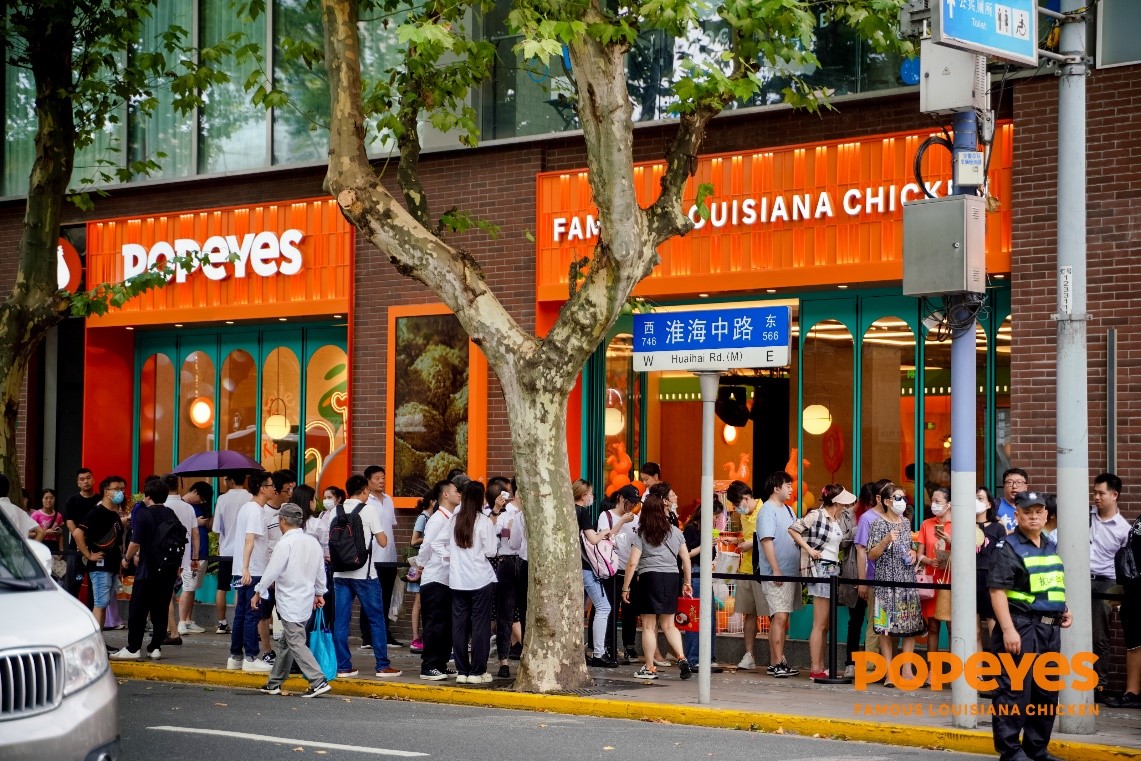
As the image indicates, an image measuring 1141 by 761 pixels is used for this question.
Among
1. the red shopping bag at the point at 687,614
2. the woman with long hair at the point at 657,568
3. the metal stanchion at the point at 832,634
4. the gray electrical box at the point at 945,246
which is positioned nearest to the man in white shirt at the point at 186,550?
the woman with long hair at the point at 657,568

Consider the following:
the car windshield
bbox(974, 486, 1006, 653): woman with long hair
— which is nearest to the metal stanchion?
bbox(974, 486, 1006, 653): woman with long hair

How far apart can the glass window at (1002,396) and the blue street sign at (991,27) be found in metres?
5.33

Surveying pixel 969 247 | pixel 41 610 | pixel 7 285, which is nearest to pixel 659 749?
pixel 969 247

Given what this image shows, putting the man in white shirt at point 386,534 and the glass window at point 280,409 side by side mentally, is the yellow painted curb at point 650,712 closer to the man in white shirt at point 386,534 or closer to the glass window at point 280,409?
the man in white shirt at point 386,534

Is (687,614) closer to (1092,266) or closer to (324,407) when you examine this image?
(1092,266)

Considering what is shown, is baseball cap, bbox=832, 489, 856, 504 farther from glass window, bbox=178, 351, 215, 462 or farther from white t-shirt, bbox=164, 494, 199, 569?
glass window, bbox=178, 351, 215, 462

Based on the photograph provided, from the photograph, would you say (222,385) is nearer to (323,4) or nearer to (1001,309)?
(323,4)

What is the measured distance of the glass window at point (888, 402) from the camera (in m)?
16.4

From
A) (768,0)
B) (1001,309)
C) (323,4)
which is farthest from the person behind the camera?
(1001,309)

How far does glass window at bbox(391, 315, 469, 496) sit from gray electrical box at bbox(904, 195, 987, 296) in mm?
8729

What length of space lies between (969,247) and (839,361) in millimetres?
6116

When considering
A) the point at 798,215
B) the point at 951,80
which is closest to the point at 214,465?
the point at 798,215

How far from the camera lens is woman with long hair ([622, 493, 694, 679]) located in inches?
558

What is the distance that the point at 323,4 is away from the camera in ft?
45.0
